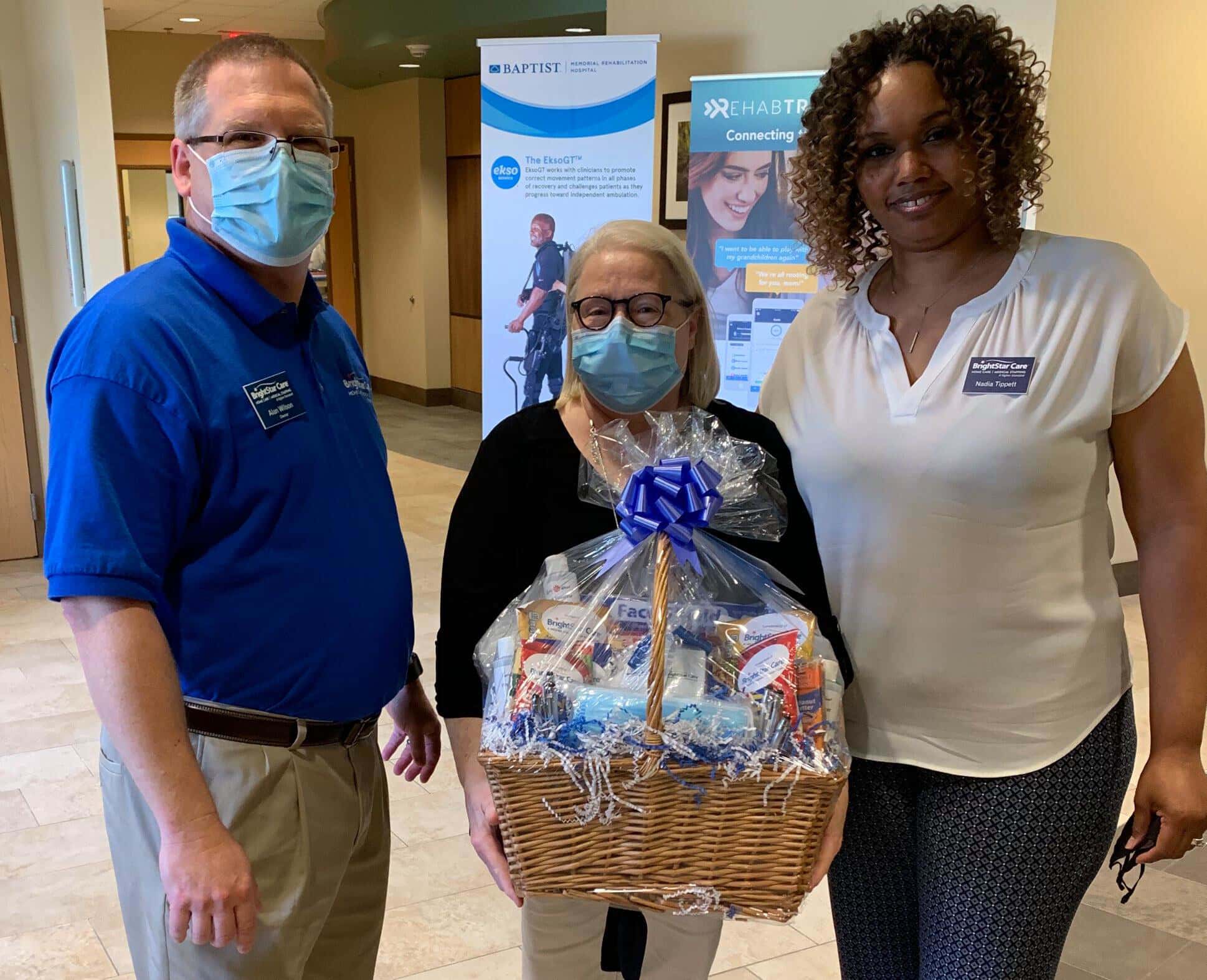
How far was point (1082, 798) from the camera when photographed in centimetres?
139

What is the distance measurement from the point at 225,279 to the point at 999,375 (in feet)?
3.35

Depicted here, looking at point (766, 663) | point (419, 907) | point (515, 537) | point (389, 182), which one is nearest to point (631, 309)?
point (515, 537)

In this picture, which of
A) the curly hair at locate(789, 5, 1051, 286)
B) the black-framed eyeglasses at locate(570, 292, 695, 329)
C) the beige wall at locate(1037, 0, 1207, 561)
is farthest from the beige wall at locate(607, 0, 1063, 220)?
the black-framed eyeglasses at locate(570, 292, 695, 329)

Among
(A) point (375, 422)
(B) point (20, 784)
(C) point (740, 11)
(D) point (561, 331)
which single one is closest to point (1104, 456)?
(A) point (375, 422)

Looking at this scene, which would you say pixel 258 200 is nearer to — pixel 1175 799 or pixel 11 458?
pixel 1175 799

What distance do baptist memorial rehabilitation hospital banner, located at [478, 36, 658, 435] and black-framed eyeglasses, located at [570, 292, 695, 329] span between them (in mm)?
3798

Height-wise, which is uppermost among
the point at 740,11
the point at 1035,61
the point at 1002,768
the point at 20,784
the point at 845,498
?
the point at 740,11

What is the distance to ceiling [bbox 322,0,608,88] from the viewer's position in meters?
7.36

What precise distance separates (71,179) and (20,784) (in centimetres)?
262

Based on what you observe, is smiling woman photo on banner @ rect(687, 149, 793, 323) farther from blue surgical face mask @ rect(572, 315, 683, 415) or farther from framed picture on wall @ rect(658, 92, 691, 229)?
blue surgical face mask @ rect(572, 315, 683, 415)

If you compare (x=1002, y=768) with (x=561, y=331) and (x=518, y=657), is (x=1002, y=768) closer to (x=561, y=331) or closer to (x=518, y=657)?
(x=518, y=657)

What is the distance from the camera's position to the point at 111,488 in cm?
123

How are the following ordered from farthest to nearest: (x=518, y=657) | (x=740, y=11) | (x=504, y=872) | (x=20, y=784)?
(x=740, y=11) < (x=20, y=784) < (x=504, y=872) < (x=518, y=657)

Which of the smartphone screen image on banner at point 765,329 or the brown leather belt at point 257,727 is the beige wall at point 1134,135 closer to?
the smartphone screen image on banner at point 765,329
